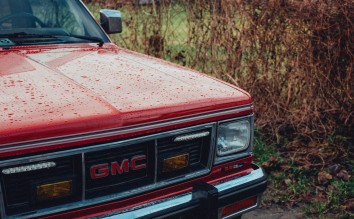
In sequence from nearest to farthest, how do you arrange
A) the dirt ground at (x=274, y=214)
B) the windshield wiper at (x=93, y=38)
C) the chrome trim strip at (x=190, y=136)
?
the chrome trim strip at (x=190, y=136) → the windshield wiper at (x=93, y=38) → the dirt ground at (x=274, y=214)

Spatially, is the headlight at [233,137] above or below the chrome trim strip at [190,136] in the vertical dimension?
below

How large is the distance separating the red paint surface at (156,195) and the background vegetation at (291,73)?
1.43 metres

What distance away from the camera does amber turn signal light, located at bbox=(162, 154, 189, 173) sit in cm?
249

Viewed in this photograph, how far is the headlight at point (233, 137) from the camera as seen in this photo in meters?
2.73

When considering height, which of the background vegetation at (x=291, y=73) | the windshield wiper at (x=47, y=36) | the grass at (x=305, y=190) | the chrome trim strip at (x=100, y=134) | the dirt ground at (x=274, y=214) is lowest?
the dirt ground at (x=274, y=214)

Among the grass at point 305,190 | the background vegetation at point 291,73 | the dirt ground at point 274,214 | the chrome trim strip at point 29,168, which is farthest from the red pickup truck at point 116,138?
the background vegetation at point 291,73

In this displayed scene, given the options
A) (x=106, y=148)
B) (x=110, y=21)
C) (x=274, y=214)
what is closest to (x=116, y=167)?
(x=106, y=148)

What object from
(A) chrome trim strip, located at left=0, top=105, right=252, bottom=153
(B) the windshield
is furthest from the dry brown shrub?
(A) chrome trim strip, located at left=0, top=105, right=252, bottom=153

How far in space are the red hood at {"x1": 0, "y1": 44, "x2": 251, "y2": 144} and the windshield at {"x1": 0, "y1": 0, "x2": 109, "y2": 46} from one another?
0.60 ft

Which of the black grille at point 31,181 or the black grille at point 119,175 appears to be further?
the black grille at point 119,175

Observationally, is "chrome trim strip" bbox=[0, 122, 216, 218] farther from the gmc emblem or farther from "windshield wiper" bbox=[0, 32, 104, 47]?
"windshield wiper" bbox=[0, 32, 104, 47]

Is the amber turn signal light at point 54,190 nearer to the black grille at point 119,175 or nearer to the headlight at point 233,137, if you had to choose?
the black grille at point 119,175

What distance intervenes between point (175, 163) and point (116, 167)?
14.4 inches

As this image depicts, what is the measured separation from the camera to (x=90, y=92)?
241cm
